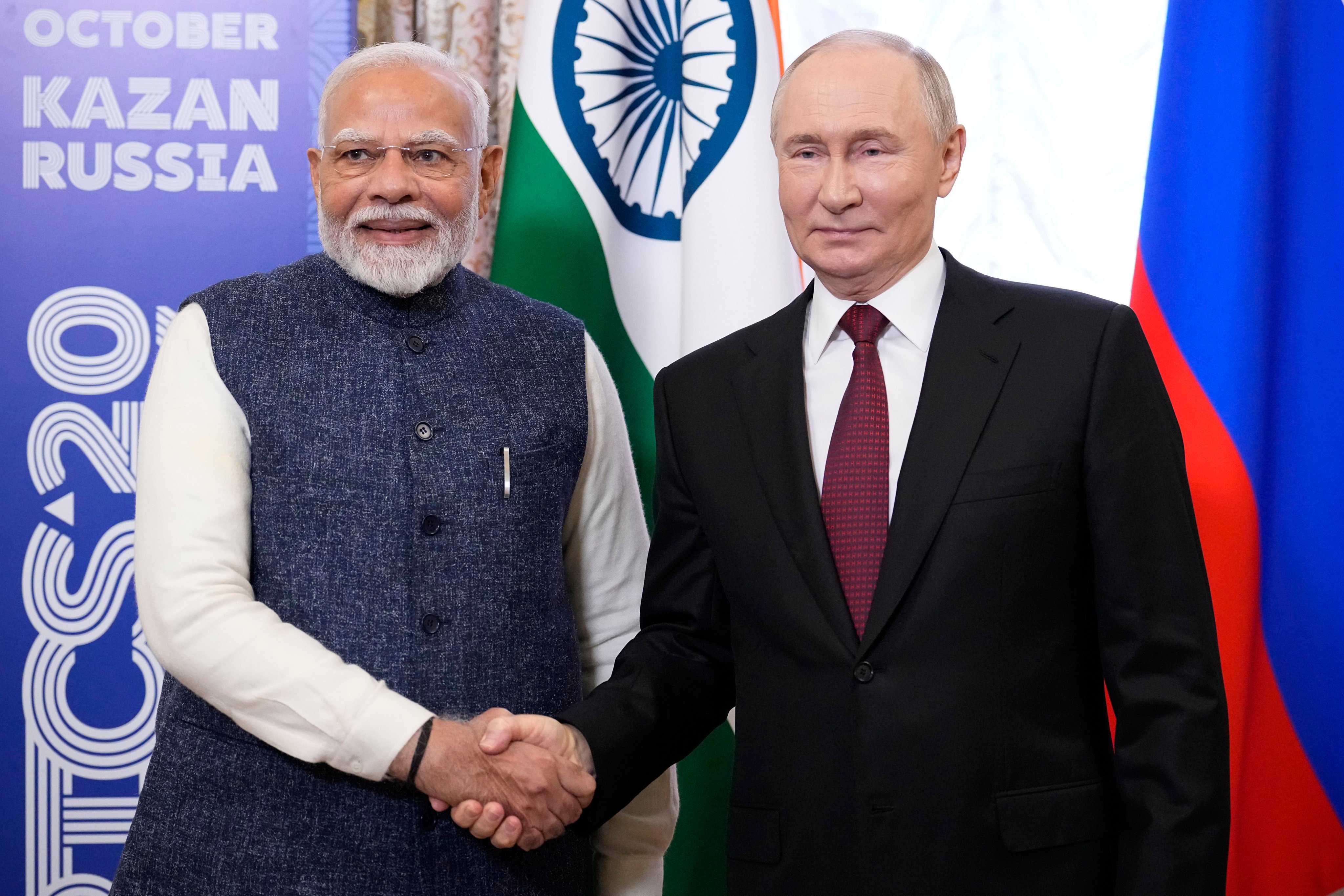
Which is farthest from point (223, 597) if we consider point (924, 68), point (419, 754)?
point (924, 68)

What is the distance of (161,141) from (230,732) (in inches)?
50.0

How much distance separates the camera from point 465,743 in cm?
162

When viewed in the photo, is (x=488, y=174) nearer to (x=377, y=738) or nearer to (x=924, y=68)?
(x=924, y=68)

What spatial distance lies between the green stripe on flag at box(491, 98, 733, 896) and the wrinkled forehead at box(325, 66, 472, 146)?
0.66 meters

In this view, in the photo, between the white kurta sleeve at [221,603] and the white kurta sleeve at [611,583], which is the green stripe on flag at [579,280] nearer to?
the white kurta sleeve at [611,583]

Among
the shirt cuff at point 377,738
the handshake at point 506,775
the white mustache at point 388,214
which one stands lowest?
the handshake at point 506,775

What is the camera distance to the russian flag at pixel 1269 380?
7.48ft

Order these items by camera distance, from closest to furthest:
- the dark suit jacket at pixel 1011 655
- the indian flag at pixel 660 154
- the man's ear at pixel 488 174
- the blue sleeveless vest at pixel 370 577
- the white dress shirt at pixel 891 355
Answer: the dark suit jacket at pixel 1011 655 → the white dress shirt at pixel 891 355 → the blue sleeveless vest at pixel 370 577 → the man's ear at pixel 488 174 → the indian flag at pixel 660 154

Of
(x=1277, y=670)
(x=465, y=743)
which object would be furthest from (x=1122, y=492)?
(x=1277, y=670)

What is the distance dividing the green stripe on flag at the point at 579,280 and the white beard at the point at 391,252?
637mm

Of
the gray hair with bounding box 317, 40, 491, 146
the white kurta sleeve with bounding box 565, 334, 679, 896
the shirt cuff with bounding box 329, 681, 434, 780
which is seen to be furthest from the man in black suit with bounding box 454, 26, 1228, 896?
the gray hair with bounding box 317, 40, 491, 146

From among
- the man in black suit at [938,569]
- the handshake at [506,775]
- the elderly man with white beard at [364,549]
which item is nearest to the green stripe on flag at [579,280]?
the elderly man with white beard at [364,549]

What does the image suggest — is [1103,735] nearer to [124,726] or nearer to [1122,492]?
[1122,492]

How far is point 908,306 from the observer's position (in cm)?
159
